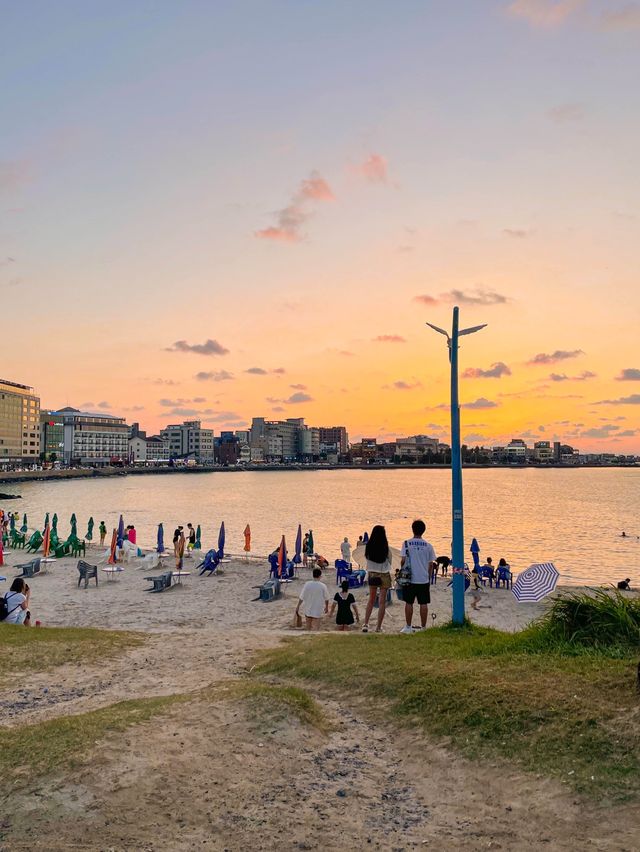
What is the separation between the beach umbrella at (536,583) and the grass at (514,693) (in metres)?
5.90

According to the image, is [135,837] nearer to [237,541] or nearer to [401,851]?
[401,851]

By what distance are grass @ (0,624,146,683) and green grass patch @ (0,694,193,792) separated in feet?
12.2

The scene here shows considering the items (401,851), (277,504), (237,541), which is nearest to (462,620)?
(401,851)

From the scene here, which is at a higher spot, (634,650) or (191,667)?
(634,650)

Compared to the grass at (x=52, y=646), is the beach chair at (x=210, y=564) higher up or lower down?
lower down

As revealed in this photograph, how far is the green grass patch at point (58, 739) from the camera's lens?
6887mm

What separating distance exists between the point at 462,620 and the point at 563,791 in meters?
6.89

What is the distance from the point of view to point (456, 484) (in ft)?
43.9

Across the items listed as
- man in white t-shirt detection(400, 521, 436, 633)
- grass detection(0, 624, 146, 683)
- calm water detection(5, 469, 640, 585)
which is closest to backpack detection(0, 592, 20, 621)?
grass detection(0, 624, 146, 683)

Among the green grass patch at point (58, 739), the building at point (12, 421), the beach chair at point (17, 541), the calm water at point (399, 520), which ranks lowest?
the calm water at point (399, 520)

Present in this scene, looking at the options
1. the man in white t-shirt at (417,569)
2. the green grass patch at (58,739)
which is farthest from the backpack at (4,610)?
the man in white t-shirt at (417,569)

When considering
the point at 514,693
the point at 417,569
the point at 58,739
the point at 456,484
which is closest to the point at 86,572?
the point at 417,569

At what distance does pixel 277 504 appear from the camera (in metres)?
105

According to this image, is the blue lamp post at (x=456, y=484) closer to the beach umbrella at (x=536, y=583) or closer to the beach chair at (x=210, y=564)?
the beach umbrella at (x=536, y=583)
